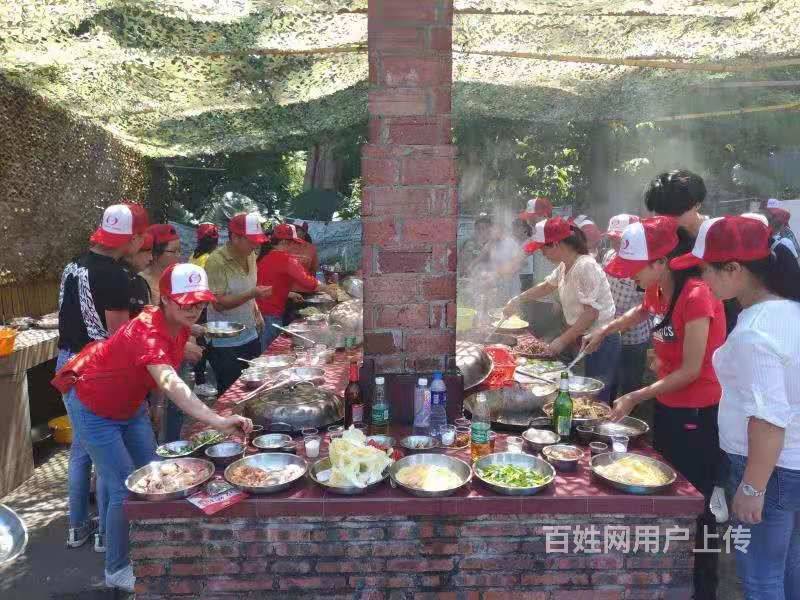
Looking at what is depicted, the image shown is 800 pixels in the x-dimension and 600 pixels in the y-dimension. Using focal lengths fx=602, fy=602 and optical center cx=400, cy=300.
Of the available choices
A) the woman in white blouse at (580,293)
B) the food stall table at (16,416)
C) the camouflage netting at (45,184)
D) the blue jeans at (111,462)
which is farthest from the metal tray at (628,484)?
the camouflage netting at (45,184)

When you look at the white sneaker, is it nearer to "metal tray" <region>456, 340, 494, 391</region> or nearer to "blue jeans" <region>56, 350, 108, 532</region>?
"blue jeans" <region>56, 350, 108, 532</region>

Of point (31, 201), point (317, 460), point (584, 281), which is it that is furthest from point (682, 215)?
point (31, 201)

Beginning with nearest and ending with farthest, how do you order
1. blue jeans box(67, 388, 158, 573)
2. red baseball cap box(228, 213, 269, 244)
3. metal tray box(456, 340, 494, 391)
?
blue jeans box(67, 388, 158, 573)
metal tray box(456, 340, 494, 391)
red baseball cap box(228, 213, 269, 244)

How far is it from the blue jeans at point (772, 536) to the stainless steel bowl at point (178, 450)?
2.81 m

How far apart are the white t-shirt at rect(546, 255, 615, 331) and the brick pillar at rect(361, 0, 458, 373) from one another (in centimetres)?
205

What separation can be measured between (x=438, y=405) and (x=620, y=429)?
110 cm

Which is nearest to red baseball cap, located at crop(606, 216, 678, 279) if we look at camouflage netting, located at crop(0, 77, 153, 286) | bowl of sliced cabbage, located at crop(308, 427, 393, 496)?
bowl of sliced cabbage, located at crop(308, 427, 393, 496)

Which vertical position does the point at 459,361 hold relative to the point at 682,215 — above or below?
below

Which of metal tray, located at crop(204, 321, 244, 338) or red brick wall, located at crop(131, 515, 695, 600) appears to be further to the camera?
metal tray, located at crop(204, 321, 244, 338)

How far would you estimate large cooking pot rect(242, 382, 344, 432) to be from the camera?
3631 mm

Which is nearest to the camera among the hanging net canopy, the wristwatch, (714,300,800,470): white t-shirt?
(714,300,800,470): white t-shirt

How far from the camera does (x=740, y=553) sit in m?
2.93

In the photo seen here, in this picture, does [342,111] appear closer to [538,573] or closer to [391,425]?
[391,425]

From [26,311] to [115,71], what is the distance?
313 centimetres
